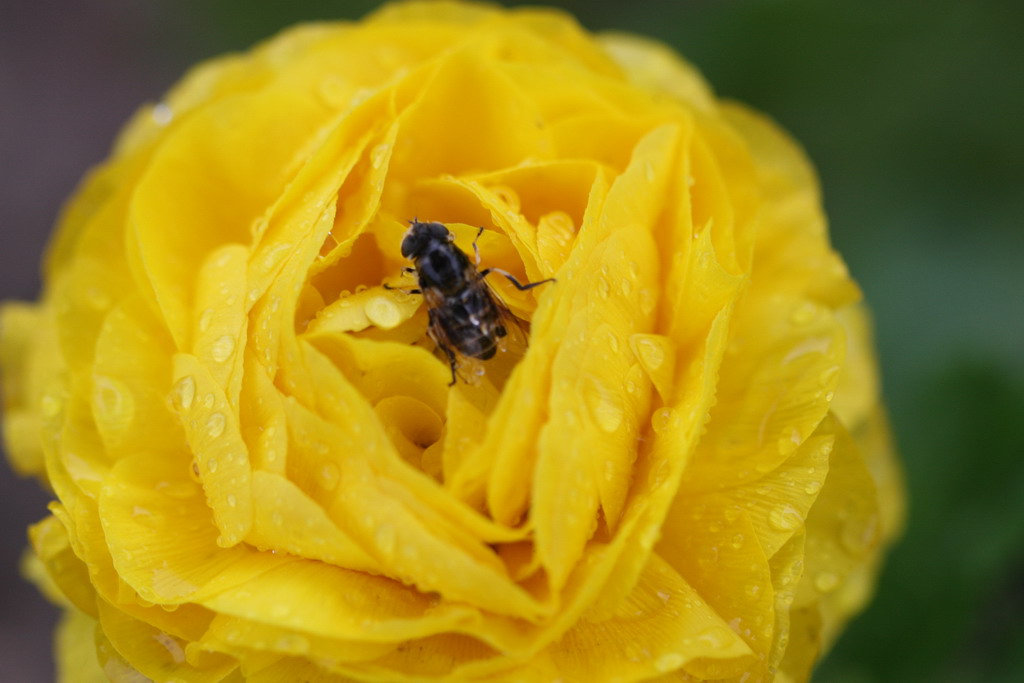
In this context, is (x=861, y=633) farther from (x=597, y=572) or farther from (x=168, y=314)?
(x=168, y=314)

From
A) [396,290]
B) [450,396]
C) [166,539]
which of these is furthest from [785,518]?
[166,539]

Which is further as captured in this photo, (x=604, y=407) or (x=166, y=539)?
(x=166, y=539)

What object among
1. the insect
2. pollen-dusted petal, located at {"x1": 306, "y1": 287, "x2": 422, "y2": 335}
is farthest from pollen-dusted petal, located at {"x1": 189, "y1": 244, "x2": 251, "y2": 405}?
the insect

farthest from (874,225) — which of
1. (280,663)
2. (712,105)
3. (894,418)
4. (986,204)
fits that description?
(280,663)

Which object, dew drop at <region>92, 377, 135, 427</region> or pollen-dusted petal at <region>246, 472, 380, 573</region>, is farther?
dew drop at <region>92, 377, 135, 427</region>

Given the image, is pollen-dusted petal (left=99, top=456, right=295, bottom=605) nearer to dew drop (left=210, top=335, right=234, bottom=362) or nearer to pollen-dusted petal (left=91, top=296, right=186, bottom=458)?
pollen-dusted petal (left=91, top=296, right=186, bottom=458)

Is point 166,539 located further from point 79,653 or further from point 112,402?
point 79,653
